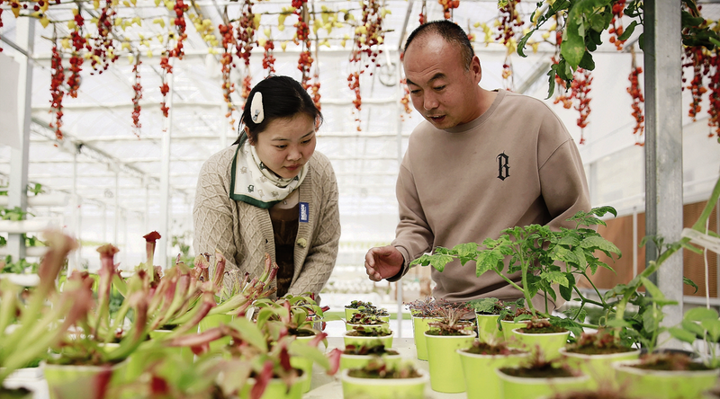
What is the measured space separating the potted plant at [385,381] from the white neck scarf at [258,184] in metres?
1.23

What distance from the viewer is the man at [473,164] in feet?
5.17

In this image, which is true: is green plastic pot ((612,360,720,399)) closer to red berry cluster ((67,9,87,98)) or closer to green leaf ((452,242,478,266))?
green leaf ((452,242,478,266))

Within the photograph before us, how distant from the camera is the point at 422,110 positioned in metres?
1.63

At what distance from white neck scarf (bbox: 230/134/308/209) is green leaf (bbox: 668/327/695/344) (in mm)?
1393

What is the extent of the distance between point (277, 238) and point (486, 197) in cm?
83

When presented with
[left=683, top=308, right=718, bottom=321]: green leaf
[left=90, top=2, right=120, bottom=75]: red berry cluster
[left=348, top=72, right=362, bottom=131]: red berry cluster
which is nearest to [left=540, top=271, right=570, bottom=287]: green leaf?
[left=683, top=308, right=718, bottom=321]: green leaf

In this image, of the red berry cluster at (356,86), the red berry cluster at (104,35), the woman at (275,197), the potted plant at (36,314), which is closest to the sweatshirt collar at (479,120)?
the woman at (275,197)

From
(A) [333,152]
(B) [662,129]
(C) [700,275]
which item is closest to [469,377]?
(B) [662,129]

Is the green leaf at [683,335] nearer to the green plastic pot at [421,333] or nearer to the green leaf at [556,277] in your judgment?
the green leaf at [556,277]

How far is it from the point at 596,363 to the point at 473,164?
1.14 m

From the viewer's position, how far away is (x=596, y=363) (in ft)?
2.11

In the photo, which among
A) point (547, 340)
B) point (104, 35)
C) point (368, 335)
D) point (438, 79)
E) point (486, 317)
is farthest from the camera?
point (104, 35)

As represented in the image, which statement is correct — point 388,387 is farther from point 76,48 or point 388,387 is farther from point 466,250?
point 76,48

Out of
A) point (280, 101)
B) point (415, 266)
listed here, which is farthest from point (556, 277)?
point (415, 266)
